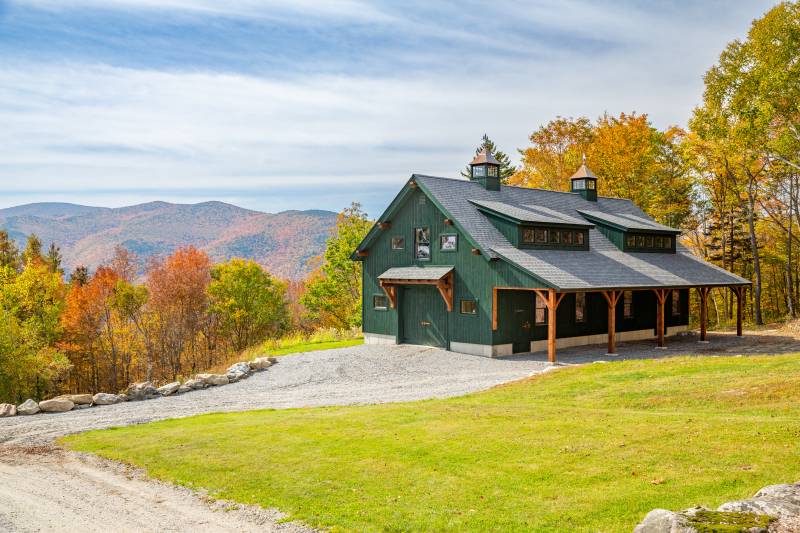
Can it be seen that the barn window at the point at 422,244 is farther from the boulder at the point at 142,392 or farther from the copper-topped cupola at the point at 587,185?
the boulder at the point at 142,392

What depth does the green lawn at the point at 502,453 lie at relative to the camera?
7859 mm

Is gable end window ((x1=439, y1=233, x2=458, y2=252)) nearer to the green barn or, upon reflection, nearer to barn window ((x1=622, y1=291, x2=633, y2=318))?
the green barn

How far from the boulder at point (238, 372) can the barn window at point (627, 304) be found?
18494mm

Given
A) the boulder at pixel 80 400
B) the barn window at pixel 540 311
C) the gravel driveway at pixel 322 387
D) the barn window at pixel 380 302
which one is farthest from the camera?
the barn window at pixel 380 302

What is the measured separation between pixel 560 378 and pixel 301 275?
403ft

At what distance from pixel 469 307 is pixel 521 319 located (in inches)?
90.0

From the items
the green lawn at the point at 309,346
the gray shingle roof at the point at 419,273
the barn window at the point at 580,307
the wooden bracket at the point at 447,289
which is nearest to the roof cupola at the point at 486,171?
the gray shingle roof at the point at 419,273

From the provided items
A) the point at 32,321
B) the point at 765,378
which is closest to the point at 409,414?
the point at 765,378

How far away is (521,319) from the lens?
84.6 feet

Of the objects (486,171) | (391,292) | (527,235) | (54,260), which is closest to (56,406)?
(391,292)

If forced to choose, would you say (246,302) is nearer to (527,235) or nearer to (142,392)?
(142,392)

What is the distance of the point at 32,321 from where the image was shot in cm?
3641

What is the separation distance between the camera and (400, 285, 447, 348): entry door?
1086 inches

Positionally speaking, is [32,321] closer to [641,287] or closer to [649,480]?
[641,287]
